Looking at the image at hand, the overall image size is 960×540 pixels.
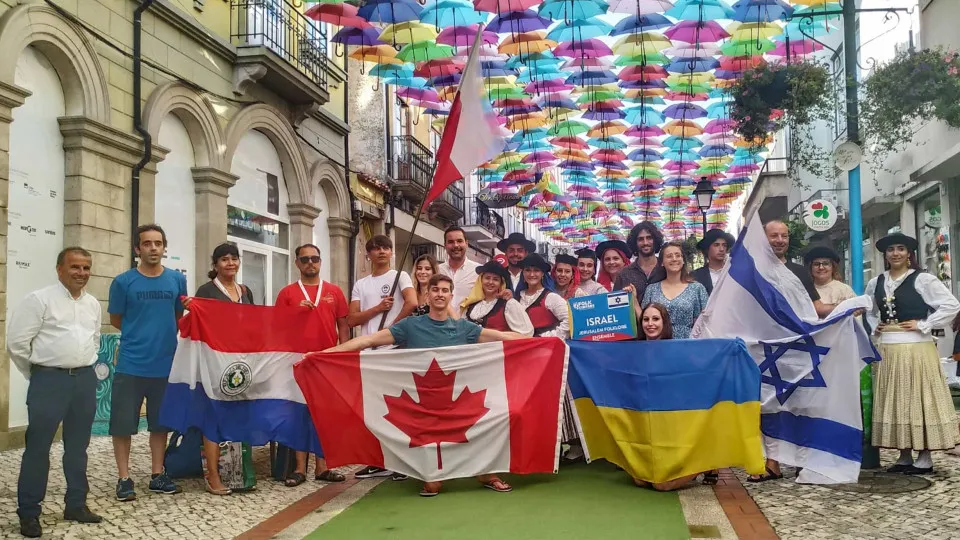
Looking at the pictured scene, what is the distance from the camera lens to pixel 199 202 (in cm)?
1283

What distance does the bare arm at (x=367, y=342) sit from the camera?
6.33m

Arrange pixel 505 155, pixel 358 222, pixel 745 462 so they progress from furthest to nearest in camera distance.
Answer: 1. pixel 505 155
2. pixel 358 222
3. pixel 745 462

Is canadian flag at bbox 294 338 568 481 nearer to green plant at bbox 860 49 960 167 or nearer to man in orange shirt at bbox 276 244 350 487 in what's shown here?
man in orange shirt at bbox 276 244 350 487

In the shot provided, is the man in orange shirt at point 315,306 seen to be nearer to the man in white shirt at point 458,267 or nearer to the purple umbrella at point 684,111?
the man in white shirt at point 458,267

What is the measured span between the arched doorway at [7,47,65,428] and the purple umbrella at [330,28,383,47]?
4.88 m

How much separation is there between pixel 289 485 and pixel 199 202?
7313 millimetres

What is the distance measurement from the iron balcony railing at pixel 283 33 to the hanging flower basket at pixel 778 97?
7.55 m

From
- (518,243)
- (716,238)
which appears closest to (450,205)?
(518,243)

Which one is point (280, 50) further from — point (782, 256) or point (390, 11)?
point (782, 256)

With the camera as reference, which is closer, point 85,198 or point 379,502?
point 379,502

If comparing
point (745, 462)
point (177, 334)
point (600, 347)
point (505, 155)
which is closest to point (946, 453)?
point (745, 462)

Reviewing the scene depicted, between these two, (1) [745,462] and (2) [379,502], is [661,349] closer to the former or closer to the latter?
(1) [745,462]

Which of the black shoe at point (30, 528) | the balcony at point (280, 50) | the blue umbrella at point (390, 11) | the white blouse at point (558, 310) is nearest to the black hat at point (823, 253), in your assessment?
the white blouse at point (558, 310)

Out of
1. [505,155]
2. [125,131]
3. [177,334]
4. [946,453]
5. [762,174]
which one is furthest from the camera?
[762,174]
